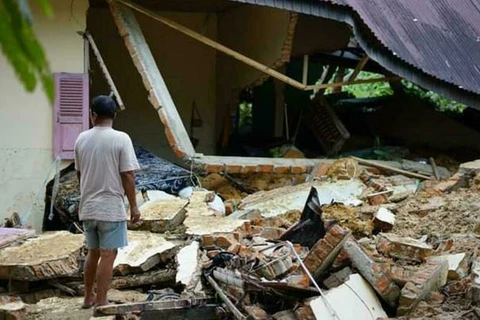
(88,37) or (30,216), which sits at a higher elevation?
(88,37)

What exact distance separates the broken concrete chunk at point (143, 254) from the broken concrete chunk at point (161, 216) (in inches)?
16.6

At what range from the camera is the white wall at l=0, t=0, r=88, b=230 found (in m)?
8.08

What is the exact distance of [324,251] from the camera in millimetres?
5188

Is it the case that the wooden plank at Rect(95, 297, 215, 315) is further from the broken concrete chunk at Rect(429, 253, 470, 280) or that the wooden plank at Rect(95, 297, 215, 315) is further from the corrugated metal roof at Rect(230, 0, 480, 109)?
the corrugated metal roof at Rect(230, 0, 480, 109)

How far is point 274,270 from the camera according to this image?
533cm

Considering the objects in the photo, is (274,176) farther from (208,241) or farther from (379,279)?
(379,279)

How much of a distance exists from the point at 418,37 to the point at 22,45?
372 inches

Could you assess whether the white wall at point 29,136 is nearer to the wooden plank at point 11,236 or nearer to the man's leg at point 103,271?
the wooden plank at point 11,236

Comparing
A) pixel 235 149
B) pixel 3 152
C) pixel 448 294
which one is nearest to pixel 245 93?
pixel 235 149

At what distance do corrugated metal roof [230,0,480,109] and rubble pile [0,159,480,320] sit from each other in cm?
242

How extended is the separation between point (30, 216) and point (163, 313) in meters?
3.73

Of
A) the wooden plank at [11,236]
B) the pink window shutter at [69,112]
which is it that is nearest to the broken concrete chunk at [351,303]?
the wooden plank at [11,236]

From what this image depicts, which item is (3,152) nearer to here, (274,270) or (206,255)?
(206,255)

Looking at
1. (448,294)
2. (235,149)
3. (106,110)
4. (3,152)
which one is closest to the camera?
(106,110)
